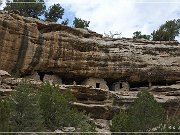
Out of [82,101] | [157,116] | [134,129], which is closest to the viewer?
[134,129]

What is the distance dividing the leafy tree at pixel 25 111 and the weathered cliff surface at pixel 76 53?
8918 millimetres

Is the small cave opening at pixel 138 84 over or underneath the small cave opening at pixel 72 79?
underneath

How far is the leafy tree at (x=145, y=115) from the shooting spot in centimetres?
2290

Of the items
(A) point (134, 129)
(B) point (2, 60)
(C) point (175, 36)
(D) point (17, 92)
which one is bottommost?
(A) point (134, 129)

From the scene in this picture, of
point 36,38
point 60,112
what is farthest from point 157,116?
point 36,38

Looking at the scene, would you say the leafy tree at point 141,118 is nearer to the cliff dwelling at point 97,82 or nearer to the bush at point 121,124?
the bush at point 121,124

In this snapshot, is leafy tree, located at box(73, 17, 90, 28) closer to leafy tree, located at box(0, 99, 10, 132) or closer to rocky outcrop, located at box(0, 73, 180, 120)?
rocky outcrop, located at box(0, 73, 180, 120)

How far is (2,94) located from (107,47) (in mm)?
11478

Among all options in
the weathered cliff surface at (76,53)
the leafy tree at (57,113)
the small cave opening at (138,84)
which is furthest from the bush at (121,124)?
the small cave opening at (138,84)

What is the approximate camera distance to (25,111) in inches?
901

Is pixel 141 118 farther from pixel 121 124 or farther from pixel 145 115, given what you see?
pixel 121 124

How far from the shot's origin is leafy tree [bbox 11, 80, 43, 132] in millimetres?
21750

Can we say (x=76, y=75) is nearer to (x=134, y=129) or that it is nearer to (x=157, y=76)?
(x=157, y=76)

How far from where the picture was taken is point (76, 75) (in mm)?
36312
